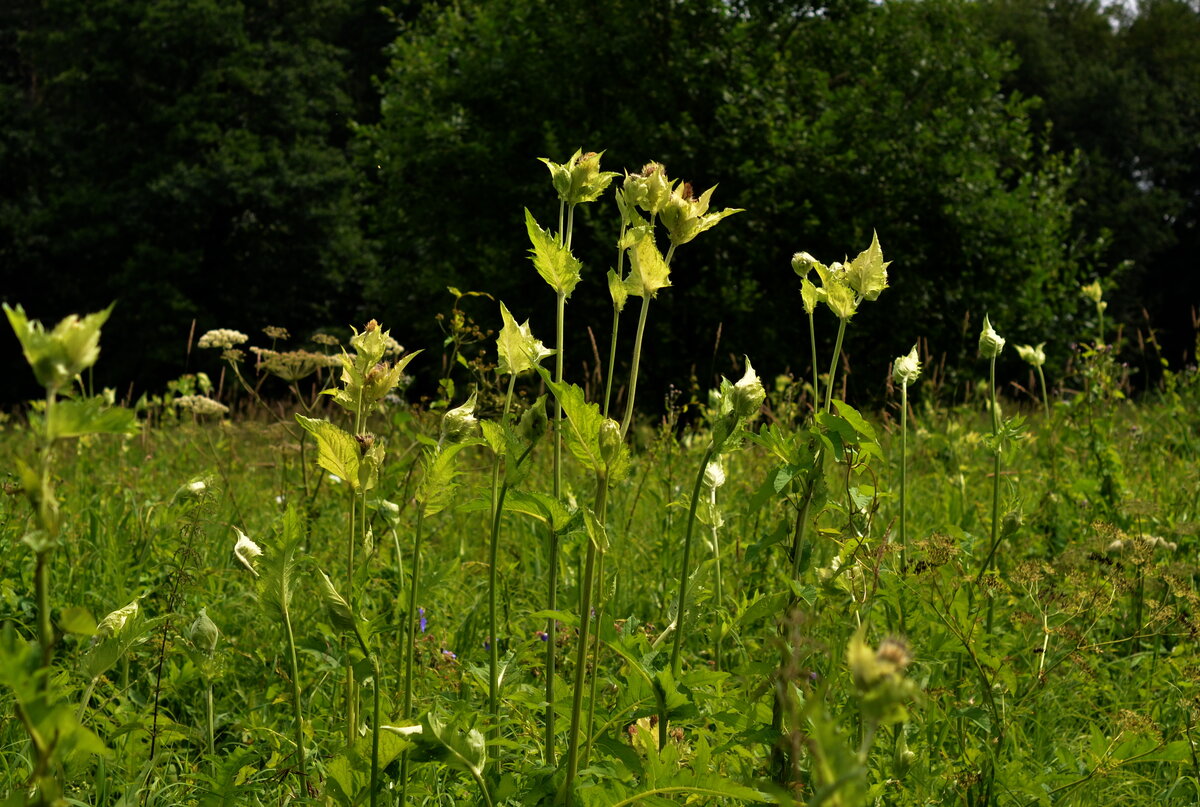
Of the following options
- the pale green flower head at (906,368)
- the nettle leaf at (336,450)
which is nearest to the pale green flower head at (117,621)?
the nettle leaf at (336,450)

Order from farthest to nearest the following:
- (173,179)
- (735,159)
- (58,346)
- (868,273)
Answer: (173,179), (735,159), (868,273), (58,346)

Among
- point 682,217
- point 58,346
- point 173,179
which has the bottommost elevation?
point 173,179

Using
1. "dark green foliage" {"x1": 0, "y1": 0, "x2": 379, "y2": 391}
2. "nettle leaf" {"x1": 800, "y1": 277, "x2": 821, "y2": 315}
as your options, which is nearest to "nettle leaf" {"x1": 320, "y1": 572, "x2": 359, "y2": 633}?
"nettle leaf" {"x1": 800, "y1": 277, "x2": 821, "y2": 315}

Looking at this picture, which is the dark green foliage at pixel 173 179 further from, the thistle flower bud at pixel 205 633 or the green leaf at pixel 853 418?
the green leaf at pixel 853 418

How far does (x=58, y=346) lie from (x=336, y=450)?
485mm

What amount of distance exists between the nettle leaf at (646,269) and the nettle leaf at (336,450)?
0.39 meters

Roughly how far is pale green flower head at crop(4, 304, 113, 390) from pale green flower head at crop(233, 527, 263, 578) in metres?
0.59

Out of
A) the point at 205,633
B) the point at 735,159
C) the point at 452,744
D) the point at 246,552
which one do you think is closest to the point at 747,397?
→ the point at 452,744

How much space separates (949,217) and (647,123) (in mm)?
3120

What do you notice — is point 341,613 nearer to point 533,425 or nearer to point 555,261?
point 533,425

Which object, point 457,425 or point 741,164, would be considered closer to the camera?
point 457,425

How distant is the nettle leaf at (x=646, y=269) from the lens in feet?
3.99

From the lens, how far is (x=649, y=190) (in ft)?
4.16

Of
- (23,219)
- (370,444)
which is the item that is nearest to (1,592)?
(370,444)
